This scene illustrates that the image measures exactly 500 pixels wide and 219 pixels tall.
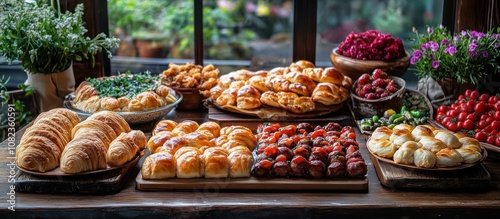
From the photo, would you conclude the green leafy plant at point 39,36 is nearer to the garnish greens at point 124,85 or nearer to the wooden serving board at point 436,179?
the garnish greens at point 124,85

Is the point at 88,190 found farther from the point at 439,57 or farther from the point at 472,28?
the point at 472,28

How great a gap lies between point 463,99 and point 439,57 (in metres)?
0.33

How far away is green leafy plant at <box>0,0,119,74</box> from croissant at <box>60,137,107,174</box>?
43.3 inches

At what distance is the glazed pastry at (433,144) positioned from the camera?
2.97 metres

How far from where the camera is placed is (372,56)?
13.5ft

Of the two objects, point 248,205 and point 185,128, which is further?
point 185,128

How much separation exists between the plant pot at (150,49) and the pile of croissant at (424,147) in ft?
16.8

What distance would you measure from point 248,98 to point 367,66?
2.84 ft

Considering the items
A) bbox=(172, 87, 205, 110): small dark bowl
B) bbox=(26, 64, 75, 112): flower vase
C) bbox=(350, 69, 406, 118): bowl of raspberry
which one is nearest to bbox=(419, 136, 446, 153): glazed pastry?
bbox=(350, 69, 406, 118): bowl of raspberry

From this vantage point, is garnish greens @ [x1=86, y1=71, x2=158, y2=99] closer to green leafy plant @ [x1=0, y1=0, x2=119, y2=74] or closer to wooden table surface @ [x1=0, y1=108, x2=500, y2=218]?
green leafy plant @ [x1=0, y1=0, x2=119, y2=74]

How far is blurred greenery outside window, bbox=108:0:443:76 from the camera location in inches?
289

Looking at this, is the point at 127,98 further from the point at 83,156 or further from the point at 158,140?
the point at 83,156

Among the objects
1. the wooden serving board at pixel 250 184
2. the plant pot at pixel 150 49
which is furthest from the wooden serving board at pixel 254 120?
the plant pot at pixel 150 49

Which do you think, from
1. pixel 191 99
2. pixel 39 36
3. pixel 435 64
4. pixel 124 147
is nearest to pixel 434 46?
pixel 435 64
